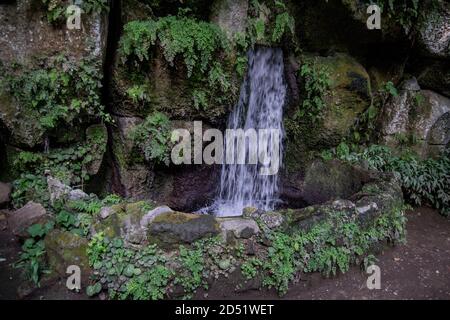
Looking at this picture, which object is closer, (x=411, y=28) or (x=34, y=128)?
(x=34, y=128)

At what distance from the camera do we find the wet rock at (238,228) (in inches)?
205

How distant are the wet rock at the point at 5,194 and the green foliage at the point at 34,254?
1298 millimetres

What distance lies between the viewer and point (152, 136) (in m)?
7.30

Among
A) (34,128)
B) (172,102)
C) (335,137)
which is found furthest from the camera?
(335,137)

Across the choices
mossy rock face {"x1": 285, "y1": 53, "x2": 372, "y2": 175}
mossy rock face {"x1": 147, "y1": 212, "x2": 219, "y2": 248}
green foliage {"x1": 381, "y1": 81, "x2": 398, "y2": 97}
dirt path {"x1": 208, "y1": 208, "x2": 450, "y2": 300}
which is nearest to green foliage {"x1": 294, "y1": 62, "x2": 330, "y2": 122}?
mossy rock face {"x1": 285, "y1": 53, "x2": 372, "y2": 175}

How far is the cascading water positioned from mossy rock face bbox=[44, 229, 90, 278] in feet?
12.9

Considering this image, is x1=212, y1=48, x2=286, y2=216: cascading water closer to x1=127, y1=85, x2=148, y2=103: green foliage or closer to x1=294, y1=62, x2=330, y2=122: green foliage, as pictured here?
x1=294, y1=62, x2=330, y2=122: green foliage

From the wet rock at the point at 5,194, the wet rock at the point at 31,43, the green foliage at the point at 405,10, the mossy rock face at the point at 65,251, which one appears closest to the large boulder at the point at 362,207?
the mossy rock face at the point at 65,251

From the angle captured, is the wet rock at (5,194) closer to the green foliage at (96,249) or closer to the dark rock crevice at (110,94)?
the dark rock crevice at (110,94)

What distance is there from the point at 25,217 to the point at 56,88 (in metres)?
2.30
